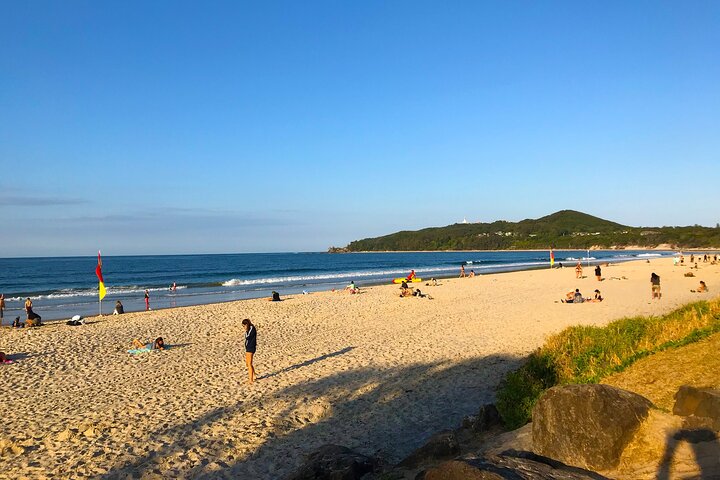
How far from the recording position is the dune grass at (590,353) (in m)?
7.87

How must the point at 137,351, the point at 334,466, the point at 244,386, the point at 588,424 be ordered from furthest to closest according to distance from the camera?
the point at 137,351 → the point at 244,386 → the point at 334,466 → the point at 588,424

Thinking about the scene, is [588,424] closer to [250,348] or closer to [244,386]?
[244,386]

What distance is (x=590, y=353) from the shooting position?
962 cm

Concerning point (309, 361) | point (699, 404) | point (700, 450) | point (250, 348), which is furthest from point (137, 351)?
point (700, 450)

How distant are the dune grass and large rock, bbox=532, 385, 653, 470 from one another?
223 centimetres

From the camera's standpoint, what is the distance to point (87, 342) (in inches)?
692

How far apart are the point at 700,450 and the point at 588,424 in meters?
0.92

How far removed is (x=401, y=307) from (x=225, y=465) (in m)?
18.7

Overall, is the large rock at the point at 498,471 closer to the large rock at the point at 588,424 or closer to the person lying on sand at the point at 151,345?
the large rock at the point at 588,424

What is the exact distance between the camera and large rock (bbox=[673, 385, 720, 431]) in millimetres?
4766

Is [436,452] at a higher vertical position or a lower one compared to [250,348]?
lower

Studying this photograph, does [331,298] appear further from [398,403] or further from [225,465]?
[225,465]

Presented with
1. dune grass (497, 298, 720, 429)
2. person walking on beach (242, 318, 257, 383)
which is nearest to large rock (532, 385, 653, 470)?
dune grass (497, 298, 720, 429)

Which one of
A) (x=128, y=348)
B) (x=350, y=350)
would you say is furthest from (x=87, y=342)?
(x=350, y=350)
